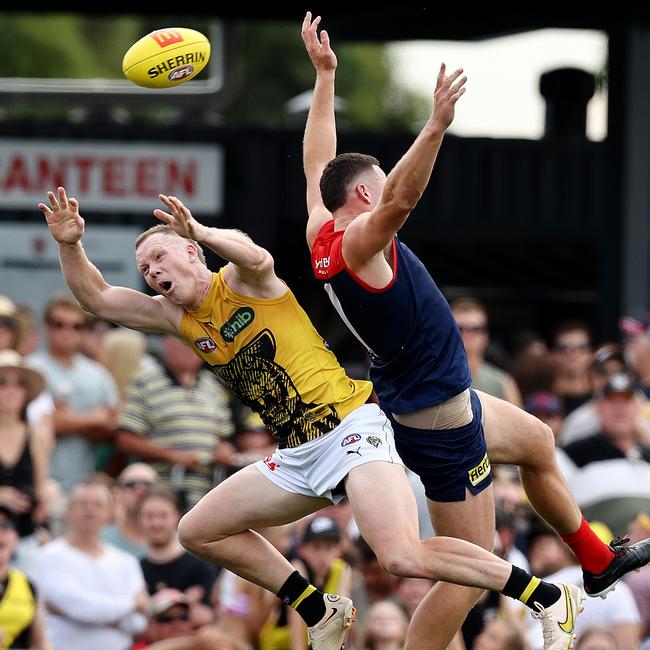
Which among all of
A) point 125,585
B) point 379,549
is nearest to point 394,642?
point 125,585

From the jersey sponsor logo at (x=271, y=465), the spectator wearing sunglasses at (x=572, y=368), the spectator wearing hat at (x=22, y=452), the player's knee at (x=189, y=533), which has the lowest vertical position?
the spectator wearing sunglasses at (x=572, y=368)

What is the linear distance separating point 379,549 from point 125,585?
3.18 m

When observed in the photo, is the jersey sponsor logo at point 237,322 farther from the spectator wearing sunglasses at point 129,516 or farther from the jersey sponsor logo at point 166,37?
the spectator wearing sunglasses at point 129,516

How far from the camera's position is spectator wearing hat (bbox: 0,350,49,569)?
1026cm

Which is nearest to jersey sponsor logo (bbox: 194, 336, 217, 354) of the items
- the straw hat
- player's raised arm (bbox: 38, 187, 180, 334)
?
player's raised arm (bbox: 38, 187, 180, 334)

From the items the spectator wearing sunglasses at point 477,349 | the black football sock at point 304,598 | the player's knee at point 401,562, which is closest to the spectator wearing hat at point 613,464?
the spectator wearing sunglasses at point 477,349

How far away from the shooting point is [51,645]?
9.70 m

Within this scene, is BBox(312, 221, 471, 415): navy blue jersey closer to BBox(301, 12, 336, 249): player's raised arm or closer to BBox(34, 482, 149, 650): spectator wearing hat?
BBox(301, 12, 336, 249): player's raised arm

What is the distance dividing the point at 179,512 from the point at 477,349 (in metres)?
2.39

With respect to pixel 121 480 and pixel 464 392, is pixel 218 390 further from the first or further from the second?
pixel 464 392

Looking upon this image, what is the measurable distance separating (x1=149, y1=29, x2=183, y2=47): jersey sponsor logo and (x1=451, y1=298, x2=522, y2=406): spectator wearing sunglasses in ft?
11.8

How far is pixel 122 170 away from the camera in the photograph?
16.5m

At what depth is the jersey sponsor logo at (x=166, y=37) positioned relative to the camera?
305 inches

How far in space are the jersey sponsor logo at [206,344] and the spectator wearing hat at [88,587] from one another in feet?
8.87
